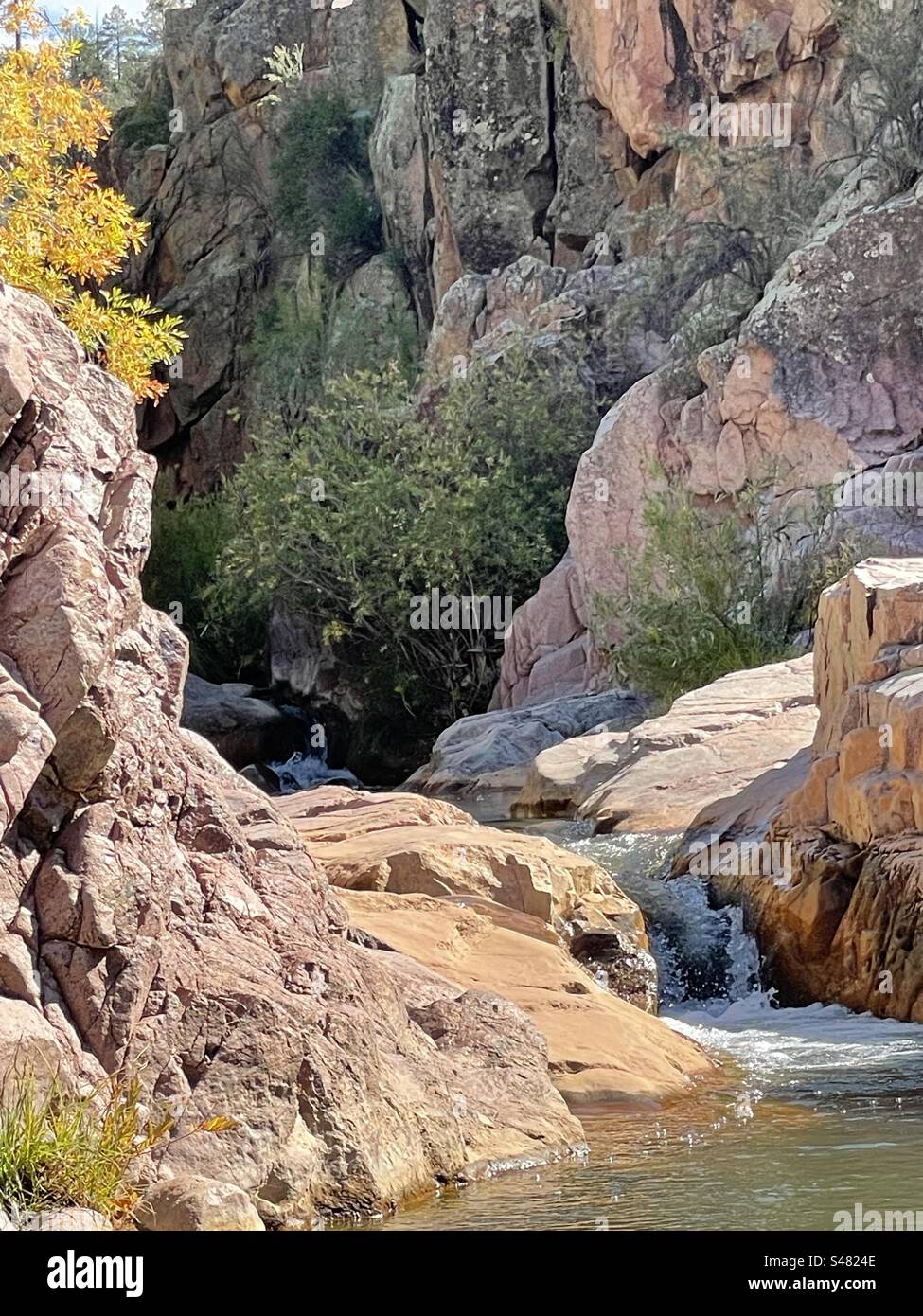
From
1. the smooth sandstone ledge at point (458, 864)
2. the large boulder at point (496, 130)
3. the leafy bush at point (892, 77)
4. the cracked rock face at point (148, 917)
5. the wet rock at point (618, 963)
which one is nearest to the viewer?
the cracked rock face at point (148, 917)

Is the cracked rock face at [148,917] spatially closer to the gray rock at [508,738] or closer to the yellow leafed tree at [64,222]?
the yellow leafed tree at [64,222]

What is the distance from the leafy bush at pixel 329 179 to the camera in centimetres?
3750

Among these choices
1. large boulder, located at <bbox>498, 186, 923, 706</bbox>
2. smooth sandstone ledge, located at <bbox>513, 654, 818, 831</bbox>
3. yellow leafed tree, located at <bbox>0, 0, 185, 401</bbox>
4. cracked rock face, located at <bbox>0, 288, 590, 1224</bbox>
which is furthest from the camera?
large boulder, located at <bbox>498, 186, 923, 706</bbox>

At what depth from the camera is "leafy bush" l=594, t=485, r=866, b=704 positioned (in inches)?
795

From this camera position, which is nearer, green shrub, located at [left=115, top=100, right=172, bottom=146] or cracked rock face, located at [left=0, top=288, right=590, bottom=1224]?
cracked rock face, located at [left=0, top=288, right=590, bottom=1224]

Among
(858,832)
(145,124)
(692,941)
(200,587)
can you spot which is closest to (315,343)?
(200,587)

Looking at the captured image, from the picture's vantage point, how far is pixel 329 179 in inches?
1491

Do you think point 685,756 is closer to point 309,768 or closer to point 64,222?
point 64,222

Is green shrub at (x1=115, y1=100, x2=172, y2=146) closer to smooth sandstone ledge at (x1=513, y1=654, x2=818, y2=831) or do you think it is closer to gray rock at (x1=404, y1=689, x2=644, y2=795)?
gray rock at (x1=404, y1=689, x2=644, y2=795)

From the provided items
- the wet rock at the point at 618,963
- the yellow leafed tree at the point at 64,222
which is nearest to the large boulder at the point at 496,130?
the yellow leafed tree at the point at 64,222

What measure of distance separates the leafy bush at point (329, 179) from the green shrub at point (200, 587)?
668cm

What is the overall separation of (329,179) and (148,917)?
33854 mm

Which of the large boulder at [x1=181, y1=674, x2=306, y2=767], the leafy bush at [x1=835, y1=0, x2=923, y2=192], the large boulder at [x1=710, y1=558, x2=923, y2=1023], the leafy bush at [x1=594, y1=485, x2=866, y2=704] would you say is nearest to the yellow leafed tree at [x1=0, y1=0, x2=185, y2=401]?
the large boulder at [x1=710, y1=558, x2=923, y2=1023]

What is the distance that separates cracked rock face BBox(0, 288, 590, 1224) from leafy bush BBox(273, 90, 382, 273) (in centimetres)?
3186
